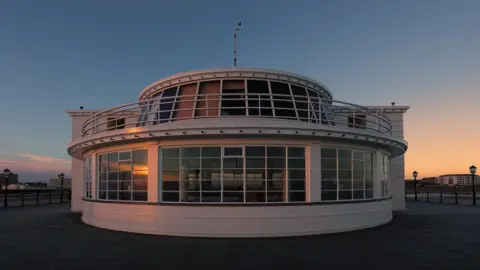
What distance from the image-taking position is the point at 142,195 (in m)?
14.5

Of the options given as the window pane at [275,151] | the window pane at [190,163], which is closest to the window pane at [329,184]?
the window pane at [275,151]

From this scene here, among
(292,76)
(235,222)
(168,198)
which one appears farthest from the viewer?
(292,76)

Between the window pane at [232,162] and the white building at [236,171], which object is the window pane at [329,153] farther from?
the window pane at [232,162]

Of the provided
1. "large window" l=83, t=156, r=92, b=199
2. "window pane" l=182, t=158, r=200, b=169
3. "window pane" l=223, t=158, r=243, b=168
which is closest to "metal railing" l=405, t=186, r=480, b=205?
"window pane" l=223, t=158, r=243, b=168

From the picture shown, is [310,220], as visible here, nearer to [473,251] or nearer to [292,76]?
[473,251]

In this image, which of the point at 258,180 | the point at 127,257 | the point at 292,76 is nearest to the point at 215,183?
the point at 258,180

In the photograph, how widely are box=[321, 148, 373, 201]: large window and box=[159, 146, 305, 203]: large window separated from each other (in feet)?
3.43

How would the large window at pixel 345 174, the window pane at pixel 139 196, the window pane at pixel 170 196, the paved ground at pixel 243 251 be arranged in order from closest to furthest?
the paved ground at pixel 243 251, the window pane at pixel 170 196, the large window at pixel 345 174, the window pane at pixel 139 196

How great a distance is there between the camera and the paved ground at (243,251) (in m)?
9.25

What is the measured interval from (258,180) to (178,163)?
273 centimetres

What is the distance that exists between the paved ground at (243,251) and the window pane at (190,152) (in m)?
2.71

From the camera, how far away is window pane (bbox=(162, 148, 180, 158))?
45.5 feet

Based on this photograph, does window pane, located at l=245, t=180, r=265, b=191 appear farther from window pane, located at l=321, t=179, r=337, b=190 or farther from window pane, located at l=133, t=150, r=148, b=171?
window pane, located at l=133, t=150, r=148, b=171

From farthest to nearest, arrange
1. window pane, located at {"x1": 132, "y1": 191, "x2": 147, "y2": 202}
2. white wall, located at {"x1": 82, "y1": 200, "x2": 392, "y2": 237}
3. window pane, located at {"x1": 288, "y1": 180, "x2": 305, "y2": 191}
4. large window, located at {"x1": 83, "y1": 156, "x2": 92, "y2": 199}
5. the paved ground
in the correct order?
1. large window, located at {"x1": 83, "y1": 156, "x2": 92, "y2": 199}
2. window pane, located at {"x1": 132, "y1": 191, "x2": 147, "y2": 202}
3. window pane, located at {"x1": 288, "y1": 180, "x2": 305, "y2": 191}
4. white wall, located at {"x1": 82, "y1": 200, "x2": 392, "y2": 237}
5. the paved ground
